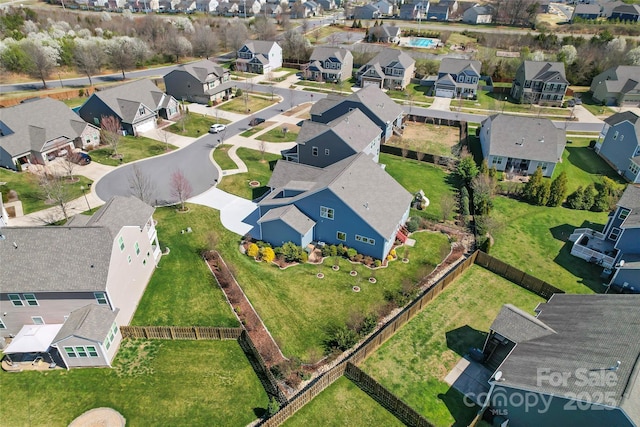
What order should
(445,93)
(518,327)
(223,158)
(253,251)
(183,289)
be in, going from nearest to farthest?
(518,327) → (183,289) → (253,251) → (223,158) → (445,93)

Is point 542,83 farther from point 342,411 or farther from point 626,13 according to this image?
point 626,13

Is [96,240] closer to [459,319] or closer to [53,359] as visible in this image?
[53,359]

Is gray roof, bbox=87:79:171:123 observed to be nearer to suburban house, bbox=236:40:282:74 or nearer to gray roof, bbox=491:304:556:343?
suburban house, bbox=236:40:282:74

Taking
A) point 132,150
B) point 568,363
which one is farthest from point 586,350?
point 132,150

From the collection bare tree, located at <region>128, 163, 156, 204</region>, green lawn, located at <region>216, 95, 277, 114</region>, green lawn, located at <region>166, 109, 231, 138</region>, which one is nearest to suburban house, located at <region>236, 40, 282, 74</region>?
green lawn, located at <region>216, 95, 277, 114</region>

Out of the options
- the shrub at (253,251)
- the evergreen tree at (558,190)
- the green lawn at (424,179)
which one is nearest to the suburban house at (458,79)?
the green lawn at (424,179)

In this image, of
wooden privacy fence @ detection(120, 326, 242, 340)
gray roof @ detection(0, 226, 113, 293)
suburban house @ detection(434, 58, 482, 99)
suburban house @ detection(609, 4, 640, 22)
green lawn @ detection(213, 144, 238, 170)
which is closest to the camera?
gray roof @ detection(0, 226, 113, 293)
